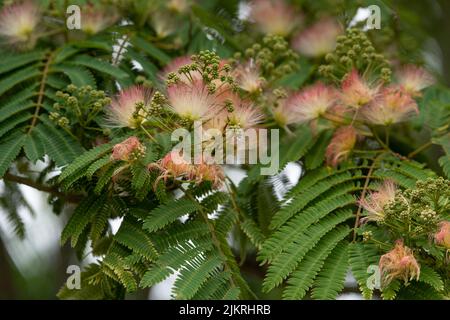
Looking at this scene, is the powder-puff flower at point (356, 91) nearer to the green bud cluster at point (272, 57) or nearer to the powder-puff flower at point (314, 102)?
the powder-puff flower at point (314, 102)

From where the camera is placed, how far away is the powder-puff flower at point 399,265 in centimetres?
312

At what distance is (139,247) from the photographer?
337 cm

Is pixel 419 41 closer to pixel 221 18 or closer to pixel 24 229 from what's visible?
pixel 221 18

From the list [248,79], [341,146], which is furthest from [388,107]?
→ [248,79]

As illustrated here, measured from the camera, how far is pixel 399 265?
3121 mm

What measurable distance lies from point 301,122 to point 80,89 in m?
1.02

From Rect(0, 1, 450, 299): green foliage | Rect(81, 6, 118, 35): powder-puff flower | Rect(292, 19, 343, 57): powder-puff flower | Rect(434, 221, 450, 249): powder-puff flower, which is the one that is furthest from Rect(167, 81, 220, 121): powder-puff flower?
Rect(292, 19, 343, 57): powder-puff flower

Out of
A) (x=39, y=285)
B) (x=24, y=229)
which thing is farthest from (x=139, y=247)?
(x=39, y=285)

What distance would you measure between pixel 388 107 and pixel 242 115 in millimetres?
749

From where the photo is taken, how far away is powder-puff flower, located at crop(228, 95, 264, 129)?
11.5 ft

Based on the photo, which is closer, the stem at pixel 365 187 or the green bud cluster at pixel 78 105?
the stem at pixel 365 187

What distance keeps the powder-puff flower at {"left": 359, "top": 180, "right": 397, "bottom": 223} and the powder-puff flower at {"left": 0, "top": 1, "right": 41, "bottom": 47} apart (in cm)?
186

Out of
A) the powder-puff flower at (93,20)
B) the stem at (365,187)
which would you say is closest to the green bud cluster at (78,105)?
the powder-puff flower at (93,20)

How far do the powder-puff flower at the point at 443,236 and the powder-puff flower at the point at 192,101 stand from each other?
0.96 metres
